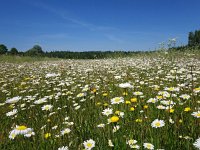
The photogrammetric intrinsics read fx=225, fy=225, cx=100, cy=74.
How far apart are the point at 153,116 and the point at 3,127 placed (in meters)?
2.63

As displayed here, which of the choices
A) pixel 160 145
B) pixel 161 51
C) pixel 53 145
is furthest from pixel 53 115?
pixel 161 51

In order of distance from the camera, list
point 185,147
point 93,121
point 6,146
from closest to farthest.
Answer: point 185,147 → point 6,146 → point 93,121

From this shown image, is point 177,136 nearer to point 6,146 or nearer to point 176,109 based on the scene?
point 176,109

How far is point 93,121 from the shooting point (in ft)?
11.6

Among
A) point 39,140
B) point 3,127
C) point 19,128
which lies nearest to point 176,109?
point 39,140

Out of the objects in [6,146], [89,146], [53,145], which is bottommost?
[6,146]

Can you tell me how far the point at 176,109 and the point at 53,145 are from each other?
2.05 metres

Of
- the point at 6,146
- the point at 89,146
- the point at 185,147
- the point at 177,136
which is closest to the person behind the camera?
the point at 89,146

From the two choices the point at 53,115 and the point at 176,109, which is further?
the point at 53,115

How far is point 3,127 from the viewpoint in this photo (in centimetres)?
401

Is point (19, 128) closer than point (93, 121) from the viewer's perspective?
Yes

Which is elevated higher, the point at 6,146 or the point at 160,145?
the point at 160,145

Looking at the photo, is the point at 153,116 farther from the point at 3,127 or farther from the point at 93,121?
the point at 3,127

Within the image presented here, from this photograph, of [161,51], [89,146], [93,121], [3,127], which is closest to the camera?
[89,146]
